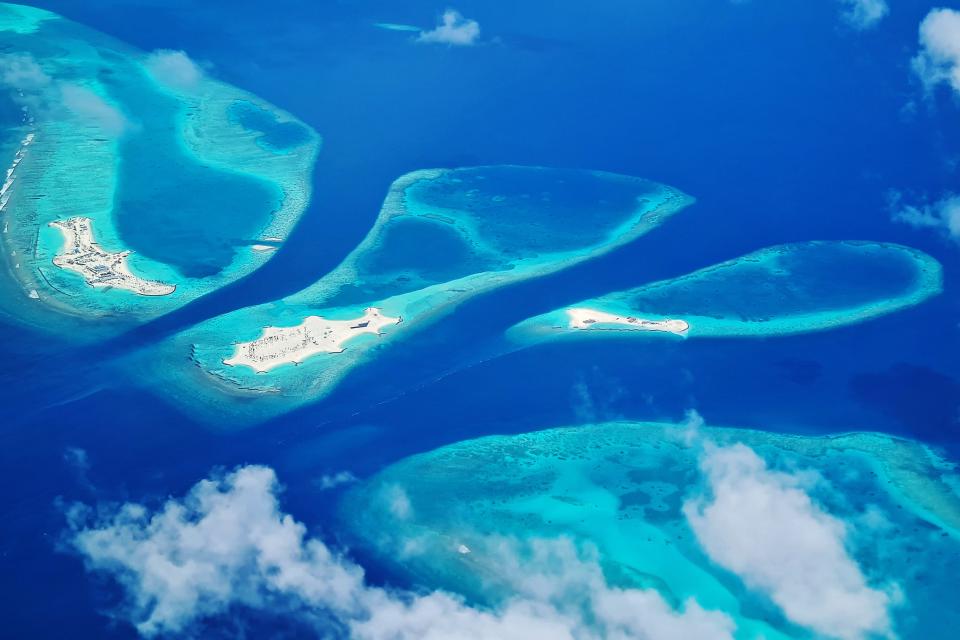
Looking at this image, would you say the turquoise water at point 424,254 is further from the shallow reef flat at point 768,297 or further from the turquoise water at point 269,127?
the turquoise water at point 269,127

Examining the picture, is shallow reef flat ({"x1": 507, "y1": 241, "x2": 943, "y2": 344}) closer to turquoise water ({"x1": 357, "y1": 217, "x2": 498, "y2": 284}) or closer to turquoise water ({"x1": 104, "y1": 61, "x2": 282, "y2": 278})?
turquoise water ({"x1": 357, "y1": 217, "x2": 498, "y2": 284})

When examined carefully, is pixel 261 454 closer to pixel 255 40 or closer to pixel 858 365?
pixel 858 365

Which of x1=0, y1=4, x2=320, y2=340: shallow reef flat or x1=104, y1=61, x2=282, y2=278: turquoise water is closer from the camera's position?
x1=0, y1=4, x2=320, y2=340: shallow reef flat

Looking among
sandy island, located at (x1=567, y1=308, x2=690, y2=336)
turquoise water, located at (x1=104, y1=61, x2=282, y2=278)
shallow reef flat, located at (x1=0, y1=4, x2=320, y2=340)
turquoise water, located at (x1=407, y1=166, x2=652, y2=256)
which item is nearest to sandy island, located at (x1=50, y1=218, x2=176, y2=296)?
shallow reef flat, located at (x1=0, y1=4, x2=320, y2=340)

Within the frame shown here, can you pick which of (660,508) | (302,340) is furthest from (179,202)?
(660,508)

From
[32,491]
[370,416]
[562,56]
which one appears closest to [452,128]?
[562,56]

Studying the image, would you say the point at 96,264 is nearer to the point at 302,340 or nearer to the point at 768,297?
the point at 302,340
